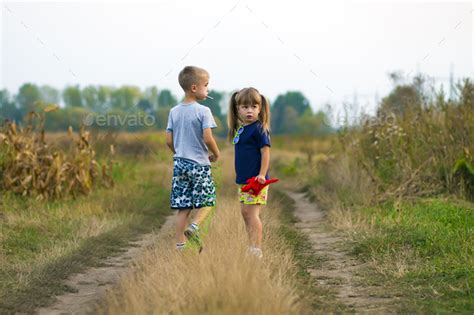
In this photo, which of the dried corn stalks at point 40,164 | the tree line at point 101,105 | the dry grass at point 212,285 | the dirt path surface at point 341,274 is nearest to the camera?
the dry grass at point 212,285

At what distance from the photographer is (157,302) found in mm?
4734

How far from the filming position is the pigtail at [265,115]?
22.8ft

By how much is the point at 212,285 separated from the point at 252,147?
2.33 metres

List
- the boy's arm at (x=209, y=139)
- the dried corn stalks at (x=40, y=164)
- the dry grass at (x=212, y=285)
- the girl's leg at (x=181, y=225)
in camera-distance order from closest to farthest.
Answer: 1. the dry grass at (x=212, y=285)
2. the boy's arm at (x=209, y=139)
3. the girl's leg at (x=181, y=225)
4. the dried corn stalks at (x=40, y=164)

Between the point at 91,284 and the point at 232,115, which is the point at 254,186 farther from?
the point at 91,284

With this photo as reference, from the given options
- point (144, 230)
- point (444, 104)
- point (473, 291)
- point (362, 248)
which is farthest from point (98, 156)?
point (473, 291)

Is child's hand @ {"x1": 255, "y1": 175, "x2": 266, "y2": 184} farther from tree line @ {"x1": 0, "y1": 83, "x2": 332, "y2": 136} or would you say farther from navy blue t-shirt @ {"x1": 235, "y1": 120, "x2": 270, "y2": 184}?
tree line @ {"x1": 0, "y1": 83, "x2": 332, "y2": 136}

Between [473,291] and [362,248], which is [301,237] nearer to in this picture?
[362,248]

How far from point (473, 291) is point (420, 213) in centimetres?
444

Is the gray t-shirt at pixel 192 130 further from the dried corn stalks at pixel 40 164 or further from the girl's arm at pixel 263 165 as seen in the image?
the dried corn stalks at pixel 40 164

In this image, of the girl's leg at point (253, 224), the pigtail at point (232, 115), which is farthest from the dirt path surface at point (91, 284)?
the pigtail at point (232, 115)

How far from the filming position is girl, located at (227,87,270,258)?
688 cm

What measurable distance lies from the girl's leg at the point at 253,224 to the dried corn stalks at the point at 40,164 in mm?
5694

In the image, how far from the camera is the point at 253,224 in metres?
6.91
